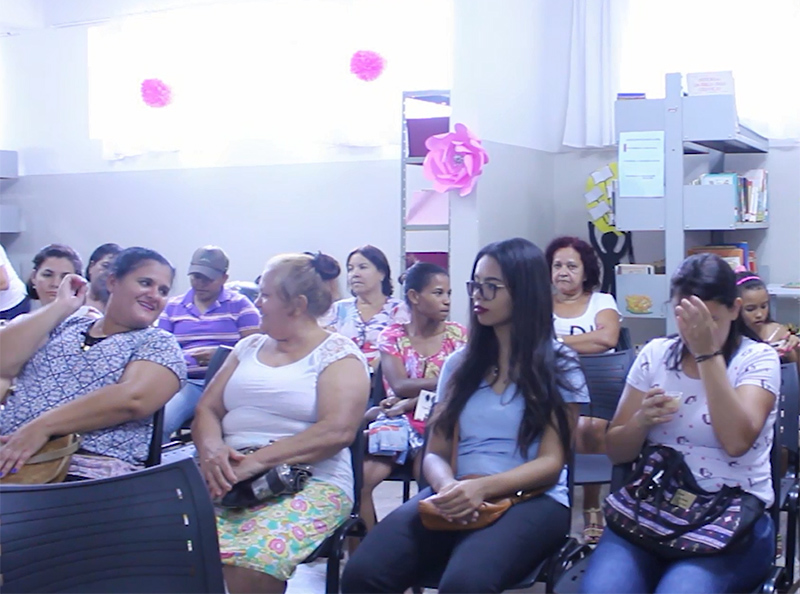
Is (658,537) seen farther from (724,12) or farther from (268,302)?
(724,12)

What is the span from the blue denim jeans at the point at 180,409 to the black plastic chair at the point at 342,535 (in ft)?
4.48

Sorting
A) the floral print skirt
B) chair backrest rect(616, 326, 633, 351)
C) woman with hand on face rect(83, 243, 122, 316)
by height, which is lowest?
the floral print skirt

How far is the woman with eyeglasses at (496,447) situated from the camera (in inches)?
83.5

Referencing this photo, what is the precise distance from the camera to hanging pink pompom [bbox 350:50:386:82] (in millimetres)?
5891

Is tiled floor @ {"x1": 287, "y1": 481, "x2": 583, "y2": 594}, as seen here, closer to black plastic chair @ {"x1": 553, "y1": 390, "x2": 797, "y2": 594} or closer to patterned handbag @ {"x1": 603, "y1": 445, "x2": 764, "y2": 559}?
black plastic chair @ {"x1": 553, "y1": 390, "x2": 797, "y2": 594}

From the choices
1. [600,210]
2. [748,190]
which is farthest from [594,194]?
[748,190]

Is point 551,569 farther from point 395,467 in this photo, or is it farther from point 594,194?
point 594,194

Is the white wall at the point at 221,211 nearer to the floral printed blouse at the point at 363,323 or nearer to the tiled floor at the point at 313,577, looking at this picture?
the floral printed blouse at the point at 363,323

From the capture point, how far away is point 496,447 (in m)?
2.32

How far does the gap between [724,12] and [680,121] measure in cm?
132

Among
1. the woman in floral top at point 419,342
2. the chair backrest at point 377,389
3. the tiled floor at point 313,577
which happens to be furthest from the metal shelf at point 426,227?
the chair backrest at point 377,389

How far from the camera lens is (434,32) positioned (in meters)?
5.84

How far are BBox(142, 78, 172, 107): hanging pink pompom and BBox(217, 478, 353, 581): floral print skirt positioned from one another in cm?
479

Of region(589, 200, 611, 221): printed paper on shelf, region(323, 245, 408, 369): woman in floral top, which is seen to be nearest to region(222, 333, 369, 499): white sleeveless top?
region(323, 245, 408, 369): woman in floral top
